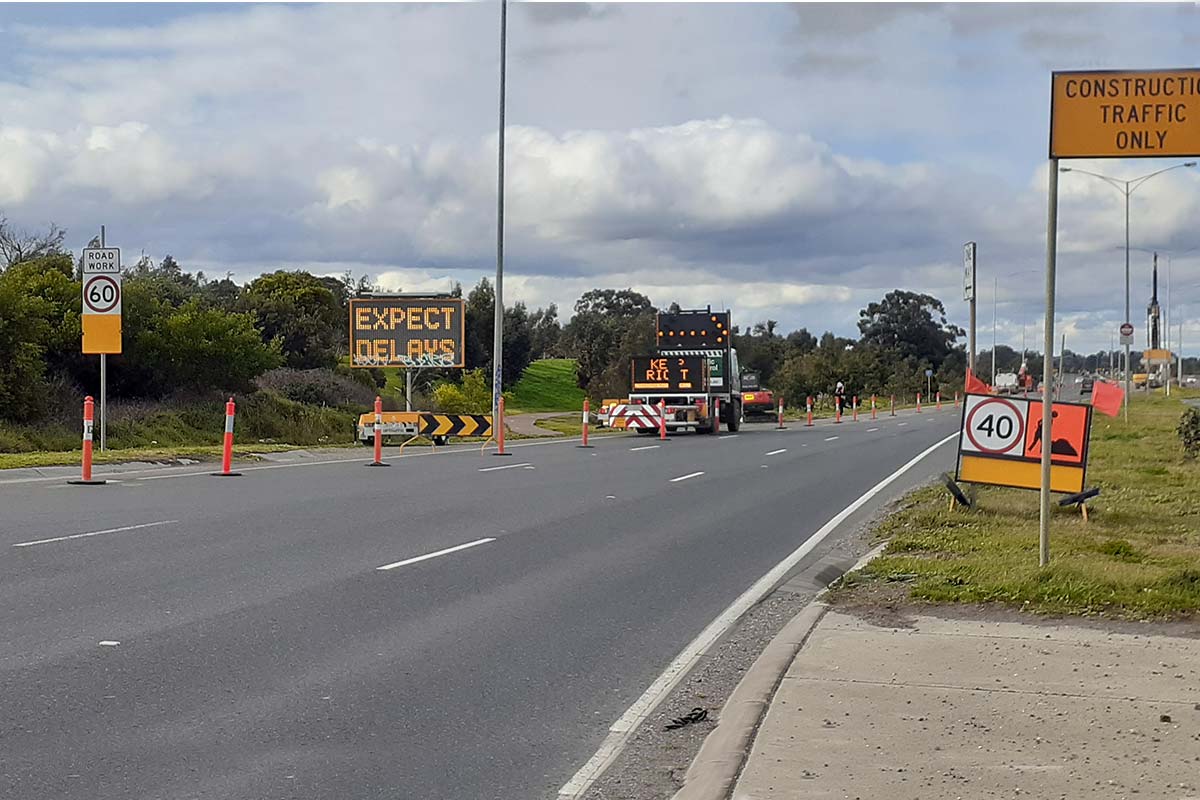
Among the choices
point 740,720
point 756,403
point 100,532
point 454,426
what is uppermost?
point 756,403

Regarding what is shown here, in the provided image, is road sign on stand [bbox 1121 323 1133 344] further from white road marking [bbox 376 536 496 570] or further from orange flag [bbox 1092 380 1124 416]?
white road marking [bbox 376 536 496 570]

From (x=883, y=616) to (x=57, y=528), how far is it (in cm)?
880

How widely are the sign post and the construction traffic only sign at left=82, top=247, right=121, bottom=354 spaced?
56.0 feet

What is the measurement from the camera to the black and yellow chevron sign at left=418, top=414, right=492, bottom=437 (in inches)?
1291

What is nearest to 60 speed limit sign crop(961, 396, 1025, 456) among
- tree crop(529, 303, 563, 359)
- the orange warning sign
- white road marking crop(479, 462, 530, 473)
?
the orange warning sign

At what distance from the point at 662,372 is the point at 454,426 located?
9799mm

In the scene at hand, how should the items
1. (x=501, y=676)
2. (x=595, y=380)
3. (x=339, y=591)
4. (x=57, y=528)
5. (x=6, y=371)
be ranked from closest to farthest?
(x=501, y=676), (x=339, y=591), (x=57, y=528), (x=6, y=371), (x=595, y=380)

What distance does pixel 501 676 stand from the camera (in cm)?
819

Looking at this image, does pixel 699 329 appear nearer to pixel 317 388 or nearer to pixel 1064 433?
pixel 317 388

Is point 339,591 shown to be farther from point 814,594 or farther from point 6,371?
point 6,371

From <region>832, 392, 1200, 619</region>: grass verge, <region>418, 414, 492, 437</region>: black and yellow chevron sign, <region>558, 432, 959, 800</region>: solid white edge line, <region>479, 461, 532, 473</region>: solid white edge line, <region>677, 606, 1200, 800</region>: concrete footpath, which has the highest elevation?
<region>418, 414, 492, 437</region>: black and yellow chevron sign

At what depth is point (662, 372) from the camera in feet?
135

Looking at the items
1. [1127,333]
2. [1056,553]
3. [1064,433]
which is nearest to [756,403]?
[1127,333]

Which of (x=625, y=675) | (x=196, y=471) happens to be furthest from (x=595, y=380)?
(x=625, y=675)
